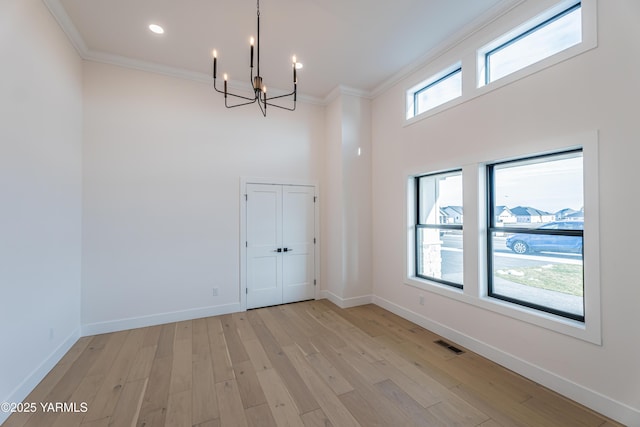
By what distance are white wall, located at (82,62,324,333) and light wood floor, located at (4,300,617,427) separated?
0.51 meters

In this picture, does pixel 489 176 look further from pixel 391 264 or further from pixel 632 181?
pixel 391 264

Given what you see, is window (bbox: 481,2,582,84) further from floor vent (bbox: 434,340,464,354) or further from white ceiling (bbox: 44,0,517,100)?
floor vent (bbox: 434,340,464,354)

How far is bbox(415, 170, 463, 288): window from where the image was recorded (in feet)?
11.0

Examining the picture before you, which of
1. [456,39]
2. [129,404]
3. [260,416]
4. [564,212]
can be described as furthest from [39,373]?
[456,39]

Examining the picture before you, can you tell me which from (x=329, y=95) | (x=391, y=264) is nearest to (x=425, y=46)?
(x=329, y=95)

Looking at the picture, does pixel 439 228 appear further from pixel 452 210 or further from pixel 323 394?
pixel 323 394

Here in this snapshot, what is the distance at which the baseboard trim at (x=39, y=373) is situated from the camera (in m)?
2.08

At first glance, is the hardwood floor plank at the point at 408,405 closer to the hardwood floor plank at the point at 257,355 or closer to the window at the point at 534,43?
the hardwood floor plank at the point at 257,355

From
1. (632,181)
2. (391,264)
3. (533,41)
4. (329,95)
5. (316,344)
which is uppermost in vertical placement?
(329,95)

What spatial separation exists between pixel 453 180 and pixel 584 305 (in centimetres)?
179

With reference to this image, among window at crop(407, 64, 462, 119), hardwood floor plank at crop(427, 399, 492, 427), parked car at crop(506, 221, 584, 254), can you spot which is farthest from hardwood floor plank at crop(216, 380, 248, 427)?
window at crop(407, 64, 462, 119)

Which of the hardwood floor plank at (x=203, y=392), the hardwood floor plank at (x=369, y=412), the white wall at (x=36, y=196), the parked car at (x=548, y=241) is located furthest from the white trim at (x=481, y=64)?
the white wall at (x=36, y=196)

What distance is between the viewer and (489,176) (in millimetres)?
2947

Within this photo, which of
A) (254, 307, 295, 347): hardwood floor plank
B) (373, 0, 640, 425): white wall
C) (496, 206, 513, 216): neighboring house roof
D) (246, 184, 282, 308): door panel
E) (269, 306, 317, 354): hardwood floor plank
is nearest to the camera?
(373, 0, 640, 425): white wall
